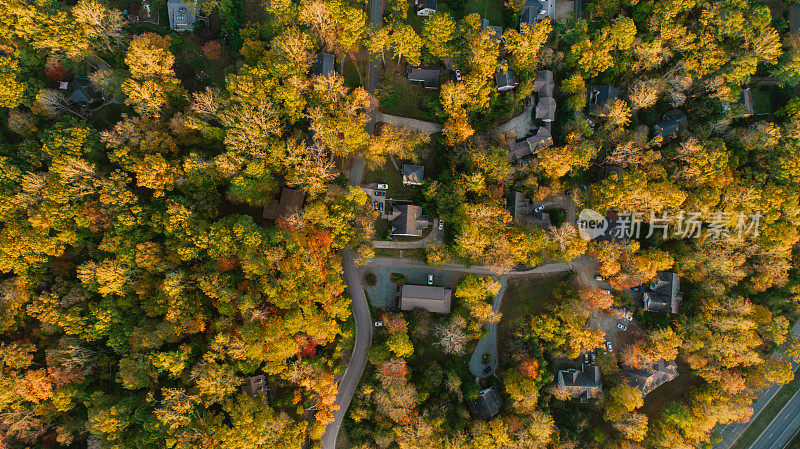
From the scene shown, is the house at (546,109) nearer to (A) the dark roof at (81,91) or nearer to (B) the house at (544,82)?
(B) the house at (544,82)

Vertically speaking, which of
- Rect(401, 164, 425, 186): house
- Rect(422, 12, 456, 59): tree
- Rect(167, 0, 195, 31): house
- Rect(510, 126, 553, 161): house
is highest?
Rect(167, 0, 195, 31): house

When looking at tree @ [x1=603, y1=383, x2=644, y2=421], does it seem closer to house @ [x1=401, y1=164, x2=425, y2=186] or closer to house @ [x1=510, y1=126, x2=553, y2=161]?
house @ [x1=510, y1=126, x2=553, y2=161]

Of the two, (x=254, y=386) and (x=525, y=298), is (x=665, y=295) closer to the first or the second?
(x=525, y=298)

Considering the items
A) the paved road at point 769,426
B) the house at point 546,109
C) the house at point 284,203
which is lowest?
the paved road at point 769,426

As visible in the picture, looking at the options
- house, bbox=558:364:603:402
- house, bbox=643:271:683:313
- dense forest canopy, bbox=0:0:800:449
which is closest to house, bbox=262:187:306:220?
dense forest canopy, bbox=0:0:800:449

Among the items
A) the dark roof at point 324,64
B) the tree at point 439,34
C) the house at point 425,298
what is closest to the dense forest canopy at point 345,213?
the tree at point 439,34

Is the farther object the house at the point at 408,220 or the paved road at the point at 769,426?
the paved road at the point at 769,426
